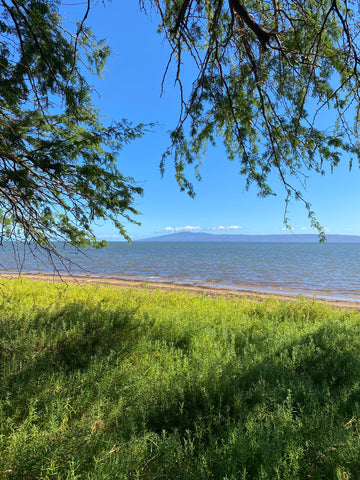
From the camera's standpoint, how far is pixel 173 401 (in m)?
2.96

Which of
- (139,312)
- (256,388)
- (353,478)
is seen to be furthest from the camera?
(139,312)

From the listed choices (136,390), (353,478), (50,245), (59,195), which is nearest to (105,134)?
(59,195)

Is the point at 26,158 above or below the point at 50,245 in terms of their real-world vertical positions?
above

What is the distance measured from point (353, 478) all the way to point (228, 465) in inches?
34.2

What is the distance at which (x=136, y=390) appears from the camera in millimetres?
3160

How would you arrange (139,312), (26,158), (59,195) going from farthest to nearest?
(139,312) → (59,195) → (26,158)

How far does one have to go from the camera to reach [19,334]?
15.3 ft

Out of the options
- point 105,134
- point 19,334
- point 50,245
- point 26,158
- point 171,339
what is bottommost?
point 171,339

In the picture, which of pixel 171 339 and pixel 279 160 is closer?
pixel 279 160

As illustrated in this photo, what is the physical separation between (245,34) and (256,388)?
4.95 m

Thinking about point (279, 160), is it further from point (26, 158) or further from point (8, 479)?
point (8, 479)

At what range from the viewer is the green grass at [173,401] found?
2037mm

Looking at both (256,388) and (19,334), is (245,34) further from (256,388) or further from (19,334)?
(19,334)

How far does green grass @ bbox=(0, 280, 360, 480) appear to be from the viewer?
6.68 ft
